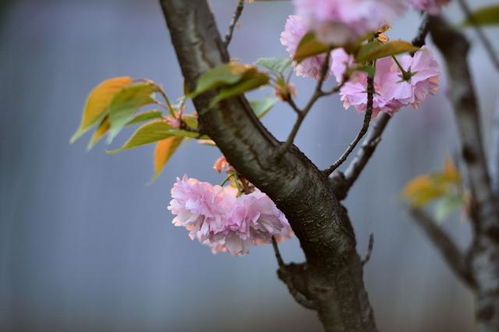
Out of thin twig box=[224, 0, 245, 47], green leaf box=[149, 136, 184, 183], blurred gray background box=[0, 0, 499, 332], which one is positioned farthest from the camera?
blurred gray background box=[0, 0, 499, 332]

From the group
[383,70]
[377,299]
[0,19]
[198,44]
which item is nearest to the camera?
[198,44]

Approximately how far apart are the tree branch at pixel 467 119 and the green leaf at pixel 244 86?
659 millimetres

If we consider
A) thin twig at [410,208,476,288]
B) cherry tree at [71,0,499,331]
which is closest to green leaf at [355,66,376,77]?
cherry tree at [71,0,499,331]

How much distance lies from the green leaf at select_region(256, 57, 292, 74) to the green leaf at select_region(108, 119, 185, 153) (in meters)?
0.08

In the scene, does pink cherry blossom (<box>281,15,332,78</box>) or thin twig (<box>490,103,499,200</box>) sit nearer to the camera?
pink cherry blossom (<box>281,15,332,78</box>)

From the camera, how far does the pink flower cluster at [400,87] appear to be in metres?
0.53

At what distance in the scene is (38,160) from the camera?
1914 millimetres

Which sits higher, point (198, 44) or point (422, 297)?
point (198, 44)

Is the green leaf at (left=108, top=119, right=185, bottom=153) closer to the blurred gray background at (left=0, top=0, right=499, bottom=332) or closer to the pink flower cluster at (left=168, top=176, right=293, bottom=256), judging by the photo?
the pink flower cluster at (left=168, top=176, right=293, bottom=256)

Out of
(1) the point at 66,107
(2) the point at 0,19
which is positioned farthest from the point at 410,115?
(2) the point at 0,19

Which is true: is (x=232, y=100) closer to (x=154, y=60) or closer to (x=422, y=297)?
(x=154, y=60)

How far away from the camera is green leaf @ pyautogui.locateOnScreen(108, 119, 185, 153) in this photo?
49cm

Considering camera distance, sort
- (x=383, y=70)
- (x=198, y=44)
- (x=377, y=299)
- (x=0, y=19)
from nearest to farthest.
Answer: (x=198, y=44), (x=383, y=70), (x=0, y=19), (x=377, y=299)

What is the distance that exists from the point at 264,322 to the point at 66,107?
0.90 m
